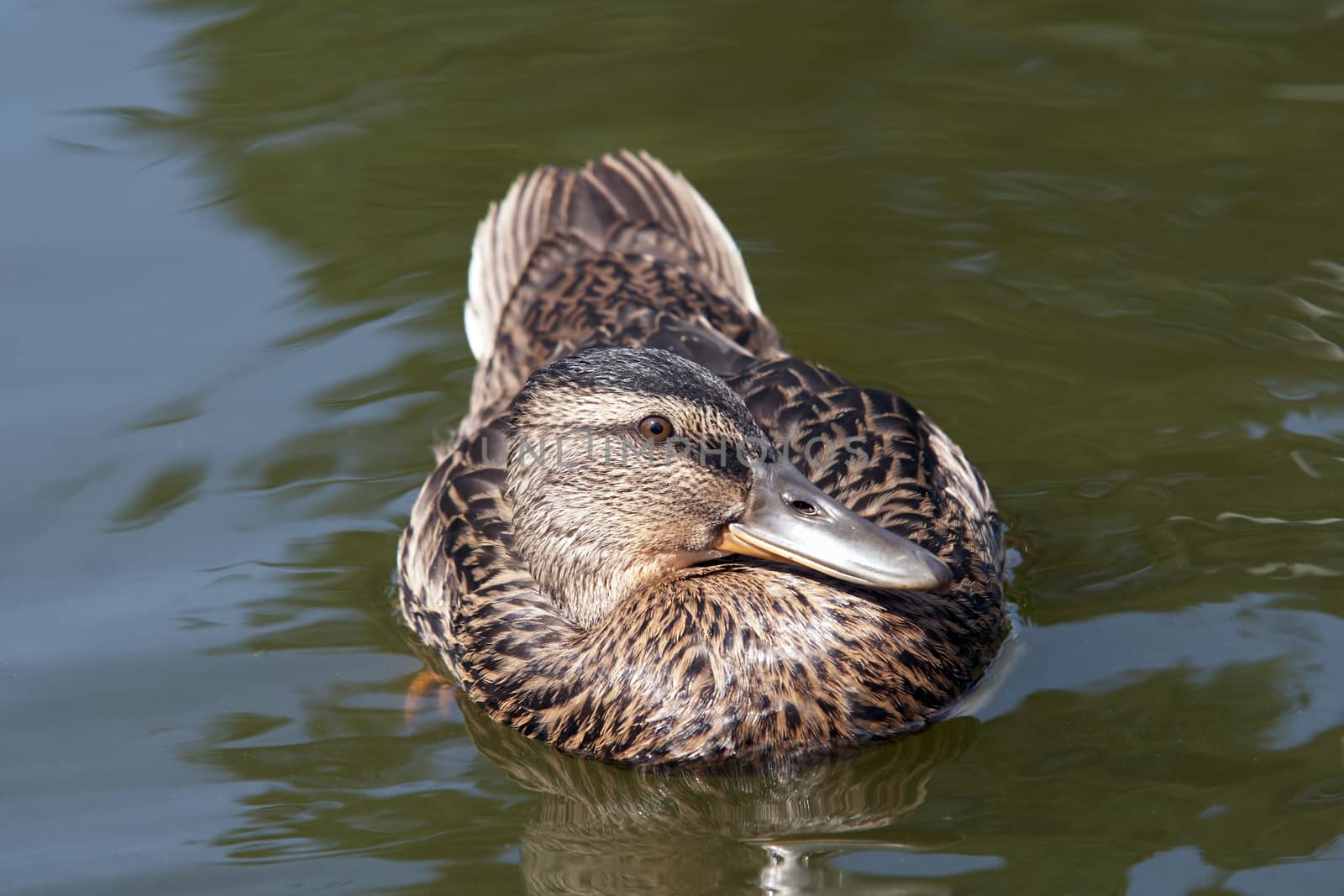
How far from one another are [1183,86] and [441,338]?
13.8 ft

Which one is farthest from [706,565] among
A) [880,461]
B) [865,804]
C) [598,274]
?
[598,274]

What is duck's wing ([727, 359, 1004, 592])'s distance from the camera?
5.15 meters

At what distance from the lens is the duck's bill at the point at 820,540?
14.9 ft

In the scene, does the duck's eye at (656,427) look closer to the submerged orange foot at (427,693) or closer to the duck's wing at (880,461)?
the duck's wing at (880,461)

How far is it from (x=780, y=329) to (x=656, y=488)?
2620 millimetres

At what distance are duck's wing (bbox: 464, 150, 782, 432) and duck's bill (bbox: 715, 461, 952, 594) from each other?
1.41m

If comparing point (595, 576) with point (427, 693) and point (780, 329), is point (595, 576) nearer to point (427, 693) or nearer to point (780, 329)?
point (427, 693)

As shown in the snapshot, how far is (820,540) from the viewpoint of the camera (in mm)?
4664

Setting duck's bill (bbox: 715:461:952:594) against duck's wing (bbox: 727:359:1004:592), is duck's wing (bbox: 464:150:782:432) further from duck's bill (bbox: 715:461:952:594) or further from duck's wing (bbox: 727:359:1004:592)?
duck's bill (bbox: 715:461:952:594)

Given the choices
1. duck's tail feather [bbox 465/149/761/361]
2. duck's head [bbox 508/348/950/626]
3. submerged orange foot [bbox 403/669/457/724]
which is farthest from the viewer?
duck's tail feather [bbox 465/149/761/361]

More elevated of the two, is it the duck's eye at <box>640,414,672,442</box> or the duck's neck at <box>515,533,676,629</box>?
the duck's eye at <box>640,414,672,442</box>

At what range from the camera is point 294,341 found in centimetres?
730

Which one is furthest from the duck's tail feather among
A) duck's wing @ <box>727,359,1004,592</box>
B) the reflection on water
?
the reflection on water

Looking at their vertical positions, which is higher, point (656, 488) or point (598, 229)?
point (598, 229)
